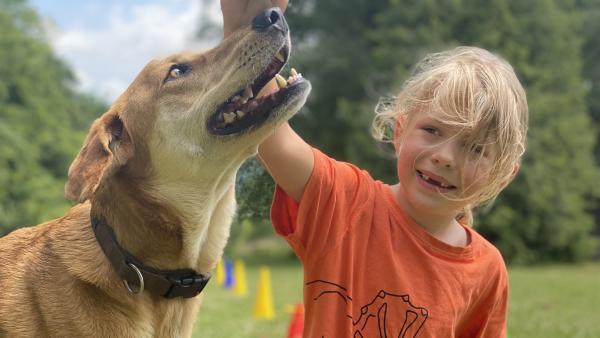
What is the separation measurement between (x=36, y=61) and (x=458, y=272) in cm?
2968

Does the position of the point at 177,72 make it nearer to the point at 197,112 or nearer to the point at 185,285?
the point at 197,112

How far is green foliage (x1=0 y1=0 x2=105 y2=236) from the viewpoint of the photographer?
871 inches

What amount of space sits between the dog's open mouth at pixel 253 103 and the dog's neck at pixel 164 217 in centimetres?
25

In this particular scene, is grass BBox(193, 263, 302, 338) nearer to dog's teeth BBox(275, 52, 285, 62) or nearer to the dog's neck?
the dog's neck

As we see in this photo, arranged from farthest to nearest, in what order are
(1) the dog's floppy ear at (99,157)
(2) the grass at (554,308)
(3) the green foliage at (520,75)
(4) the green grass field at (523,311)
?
(3) the green foliage at (520,75)
(4) the green grass field at (523,311)
(2) the grass at (554,308)
(1) the dog's floppy ear at (99,157)

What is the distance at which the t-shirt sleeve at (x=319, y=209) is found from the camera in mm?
2387

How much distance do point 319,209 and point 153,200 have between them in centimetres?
72

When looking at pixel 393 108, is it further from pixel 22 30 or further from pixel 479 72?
pixel 22 30

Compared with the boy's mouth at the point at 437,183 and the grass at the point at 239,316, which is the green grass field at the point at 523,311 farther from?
the boy's mouth at the point at 437,183

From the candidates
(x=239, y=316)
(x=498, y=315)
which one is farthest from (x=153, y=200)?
(x=239, y=316)

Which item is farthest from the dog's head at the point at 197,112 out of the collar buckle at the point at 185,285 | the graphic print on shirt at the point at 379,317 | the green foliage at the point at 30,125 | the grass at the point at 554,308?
the green foliage at the point at 30,125

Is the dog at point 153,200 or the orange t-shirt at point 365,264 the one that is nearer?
the dog at point 153,200

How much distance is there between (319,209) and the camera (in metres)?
2.41

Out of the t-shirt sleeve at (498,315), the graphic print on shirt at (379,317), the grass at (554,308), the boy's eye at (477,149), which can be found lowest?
the grass at (554,308)
